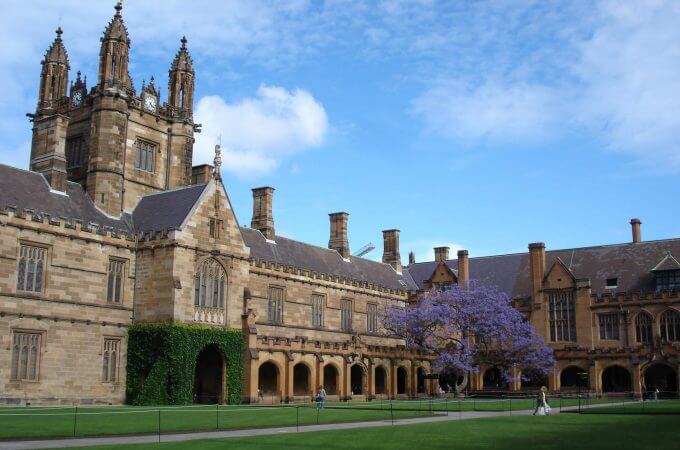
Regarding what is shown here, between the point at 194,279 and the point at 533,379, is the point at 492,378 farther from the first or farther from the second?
the point at 194,279

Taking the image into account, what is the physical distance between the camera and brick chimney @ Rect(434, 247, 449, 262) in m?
72.3

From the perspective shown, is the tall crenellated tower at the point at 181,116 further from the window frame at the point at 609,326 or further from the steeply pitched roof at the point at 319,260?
the window frame at the point at 609,326

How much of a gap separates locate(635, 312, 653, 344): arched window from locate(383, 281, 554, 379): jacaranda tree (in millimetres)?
7001

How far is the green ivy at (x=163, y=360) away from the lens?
39.2 metres

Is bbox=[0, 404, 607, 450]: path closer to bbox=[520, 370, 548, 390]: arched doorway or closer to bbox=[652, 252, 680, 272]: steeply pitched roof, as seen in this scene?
bbox=[520, 370, 548, 390]: arched doorway

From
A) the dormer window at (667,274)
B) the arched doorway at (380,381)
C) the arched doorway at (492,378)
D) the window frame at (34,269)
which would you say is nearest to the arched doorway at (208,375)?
the window frame at (34,269)

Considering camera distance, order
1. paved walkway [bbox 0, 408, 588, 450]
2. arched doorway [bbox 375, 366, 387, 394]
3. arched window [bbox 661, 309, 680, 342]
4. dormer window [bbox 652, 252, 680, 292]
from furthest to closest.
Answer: arched doorway [bbox 375, 366, 387, 394] → dormer window [bbox 652, 252, 680, 292] → arched window [bbox 661, 309, 680, 342] → paved walkway [bbox 0, 408, 588, 450]

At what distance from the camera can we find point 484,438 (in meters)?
19.4

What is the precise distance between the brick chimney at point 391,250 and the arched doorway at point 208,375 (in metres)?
27.5

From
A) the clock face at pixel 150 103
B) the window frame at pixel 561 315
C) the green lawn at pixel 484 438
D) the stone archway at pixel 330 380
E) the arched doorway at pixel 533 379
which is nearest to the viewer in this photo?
the green lawn at pixel 484 438

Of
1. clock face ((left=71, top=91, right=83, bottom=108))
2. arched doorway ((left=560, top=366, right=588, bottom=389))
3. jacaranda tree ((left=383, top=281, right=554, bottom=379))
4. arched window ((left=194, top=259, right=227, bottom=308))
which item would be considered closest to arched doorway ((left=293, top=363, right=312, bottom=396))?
jacaranda tree ((left=383, top=281, right=554, bottom=379))

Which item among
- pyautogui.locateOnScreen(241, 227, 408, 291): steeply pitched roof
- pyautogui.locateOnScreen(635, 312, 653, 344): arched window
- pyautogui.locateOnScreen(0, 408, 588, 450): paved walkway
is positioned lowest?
pyautogui.locateOnScreen(0, 408, 588, 450): paved walkway

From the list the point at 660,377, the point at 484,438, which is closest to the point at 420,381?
the point at 660,377

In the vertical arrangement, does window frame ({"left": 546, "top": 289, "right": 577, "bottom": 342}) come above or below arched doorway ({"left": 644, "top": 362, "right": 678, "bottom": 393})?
above
